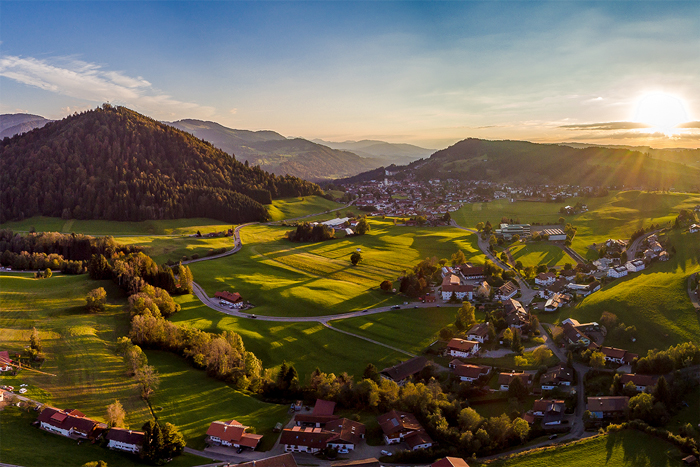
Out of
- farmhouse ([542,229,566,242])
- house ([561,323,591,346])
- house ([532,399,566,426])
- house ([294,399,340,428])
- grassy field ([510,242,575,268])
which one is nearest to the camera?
house ([532,399,566,426])

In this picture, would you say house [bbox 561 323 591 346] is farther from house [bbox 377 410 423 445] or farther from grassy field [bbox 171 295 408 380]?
house [bbox 377 410 423 445]

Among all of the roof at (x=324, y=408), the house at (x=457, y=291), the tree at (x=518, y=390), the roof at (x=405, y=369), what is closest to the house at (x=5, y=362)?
the roof at (x=324, y=408)

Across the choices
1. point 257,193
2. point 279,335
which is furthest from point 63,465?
point 257,193

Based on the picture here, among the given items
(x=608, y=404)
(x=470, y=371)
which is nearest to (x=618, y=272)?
(x=608, y=404)

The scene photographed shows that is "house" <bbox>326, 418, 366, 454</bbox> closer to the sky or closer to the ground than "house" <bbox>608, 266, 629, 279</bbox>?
closer to the ground

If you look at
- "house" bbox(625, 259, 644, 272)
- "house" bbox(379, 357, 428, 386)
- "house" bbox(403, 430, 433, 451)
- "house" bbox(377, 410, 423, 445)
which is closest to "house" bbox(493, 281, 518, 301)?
"house" bbox(625, 259, 644, 272)

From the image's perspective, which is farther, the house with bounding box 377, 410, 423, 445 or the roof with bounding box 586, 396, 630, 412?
the roof with bounding box 586, 396, 630, 412

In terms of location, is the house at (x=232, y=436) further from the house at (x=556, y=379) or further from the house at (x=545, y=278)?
the house at (x=545, y=278)
